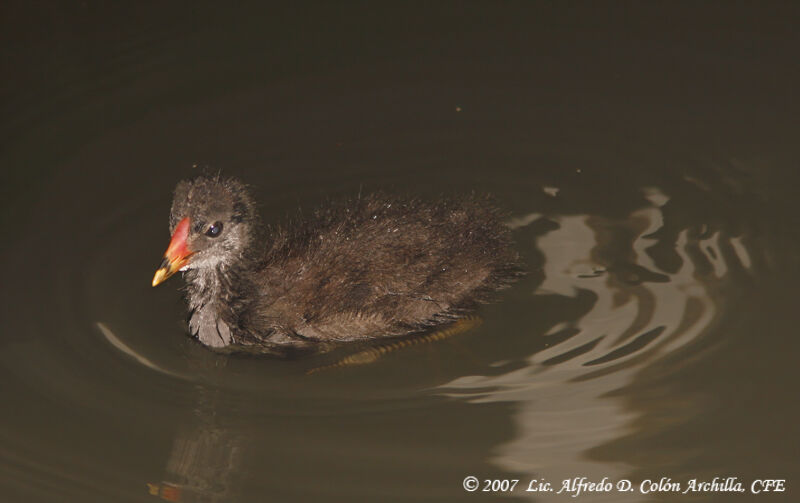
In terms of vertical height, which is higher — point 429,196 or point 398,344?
point 429,196

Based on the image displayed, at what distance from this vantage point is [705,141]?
5684mm

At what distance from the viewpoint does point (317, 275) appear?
4.40 metres

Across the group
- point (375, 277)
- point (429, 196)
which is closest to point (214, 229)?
point (375, 277)

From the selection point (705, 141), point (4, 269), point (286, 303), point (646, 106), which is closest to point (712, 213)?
point (705, 141)

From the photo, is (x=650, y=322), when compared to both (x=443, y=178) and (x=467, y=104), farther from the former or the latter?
(x=467, y=104)

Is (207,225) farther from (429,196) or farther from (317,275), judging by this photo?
(429,196)

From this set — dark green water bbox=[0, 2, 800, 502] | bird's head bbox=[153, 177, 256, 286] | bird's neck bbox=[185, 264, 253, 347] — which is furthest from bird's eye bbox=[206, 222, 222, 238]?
dark green water bbox=[0, 2, 800, 502]

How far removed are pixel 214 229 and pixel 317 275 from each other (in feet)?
1.31

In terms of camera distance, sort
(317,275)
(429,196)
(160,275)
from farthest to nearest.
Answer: (429,196), (317,275), (160,275)

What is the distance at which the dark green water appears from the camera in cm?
396

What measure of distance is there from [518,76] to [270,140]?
1.37m

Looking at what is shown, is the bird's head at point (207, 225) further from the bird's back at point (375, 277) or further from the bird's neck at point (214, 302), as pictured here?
the bird's back at point (375, 277)

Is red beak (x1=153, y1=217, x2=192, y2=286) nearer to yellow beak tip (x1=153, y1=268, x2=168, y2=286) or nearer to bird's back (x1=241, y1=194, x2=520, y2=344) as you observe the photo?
yellow beak tip (x1=153, y1=268, x2=168, y2=286)

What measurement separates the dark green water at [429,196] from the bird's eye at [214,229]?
0.46 m
